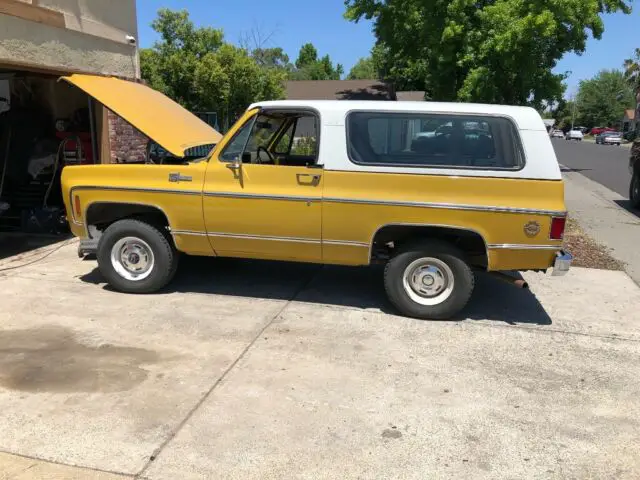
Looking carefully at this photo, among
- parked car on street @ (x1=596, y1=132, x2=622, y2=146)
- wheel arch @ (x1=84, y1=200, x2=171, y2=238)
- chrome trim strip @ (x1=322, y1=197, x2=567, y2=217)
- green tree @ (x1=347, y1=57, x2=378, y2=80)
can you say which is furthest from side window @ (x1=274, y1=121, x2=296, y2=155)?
green tree @ (x1=347, y1=57, x2=378, y2=80)

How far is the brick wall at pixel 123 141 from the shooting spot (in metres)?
9.46

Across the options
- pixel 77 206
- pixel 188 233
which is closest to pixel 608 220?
pixel 188 233

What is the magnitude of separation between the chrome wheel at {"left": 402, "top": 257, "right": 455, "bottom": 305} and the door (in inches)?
Result: 34.4

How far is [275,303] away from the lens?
18.6ft

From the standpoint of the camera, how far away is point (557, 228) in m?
4.77

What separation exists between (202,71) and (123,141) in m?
11.6

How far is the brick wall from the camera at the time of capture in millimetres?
9464

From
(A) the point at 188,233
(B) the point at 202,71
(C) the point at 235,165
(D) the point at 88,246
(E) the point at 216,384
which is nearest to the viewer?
(E) the point at 216,384

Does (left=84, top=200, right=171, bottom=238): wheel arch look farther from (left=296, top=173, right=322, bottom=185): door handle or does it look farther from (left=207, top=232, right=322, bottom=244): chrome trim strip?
(left=296, top=173, right=322, bottom=185): door handle

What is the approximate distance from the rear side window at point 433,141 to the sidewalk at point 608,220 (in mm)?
3168

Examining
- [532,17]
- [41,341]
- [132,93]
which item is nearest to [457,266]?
[41,341]

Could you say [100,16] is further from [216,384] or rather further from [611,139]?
[611,139]

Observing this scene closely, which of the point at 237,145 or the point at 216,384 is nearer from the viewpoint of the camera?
the point at 216,384

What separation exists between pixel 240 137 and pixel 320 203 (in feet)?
3.34
